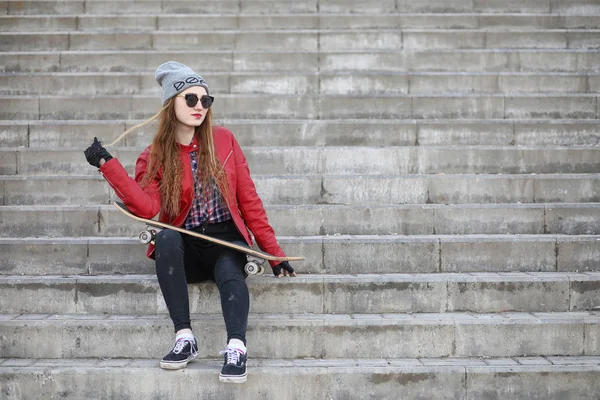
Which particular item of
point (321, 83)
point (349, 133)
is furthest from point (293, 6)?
point (349, 133)

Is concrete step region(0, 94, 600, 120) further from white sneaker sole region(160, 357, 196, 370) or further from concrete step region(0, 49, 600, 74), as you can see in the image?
white sneaker sole region(160, 357, 196, 370)

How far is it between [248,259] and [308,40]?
4183mm

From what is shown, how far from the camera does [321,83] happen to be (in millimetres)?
7258

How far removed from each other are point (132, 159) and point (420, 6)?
13.7 feet

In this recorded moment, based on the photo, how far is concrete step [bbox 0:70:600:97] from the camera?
23.4 ft

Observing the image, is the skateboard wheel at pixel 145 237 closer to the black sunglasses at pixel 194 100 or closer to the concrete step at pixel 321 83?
the black sunglasses at pixel 194 100

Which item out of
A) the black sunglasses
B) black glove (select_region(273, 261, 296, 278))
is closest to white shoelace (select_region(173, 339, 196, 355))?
black glove (select_region(273, 261, 296, 278))

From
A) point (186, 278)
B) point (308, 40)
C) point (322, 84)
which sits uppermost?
point (308, 40)

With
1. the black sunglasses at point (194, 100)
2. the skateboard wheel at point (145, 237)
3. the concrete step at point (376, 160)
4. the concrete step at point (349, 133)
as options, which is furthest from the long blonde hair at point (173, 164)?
the concrete step at point (349, 133)

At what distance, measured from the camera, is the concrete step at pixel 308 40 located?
25.7ft

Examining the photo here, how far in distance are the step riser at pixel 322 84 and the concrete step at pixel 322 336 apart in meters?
3.19

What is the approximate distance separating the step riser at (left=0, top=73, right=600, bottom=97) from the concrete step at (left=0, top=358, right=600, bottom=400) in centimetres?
352

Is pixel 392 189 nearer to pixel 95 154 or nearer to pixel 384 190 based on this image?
pixel 384 190

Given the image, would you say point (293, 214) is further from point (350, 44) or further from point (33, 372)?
point (350, 44)
